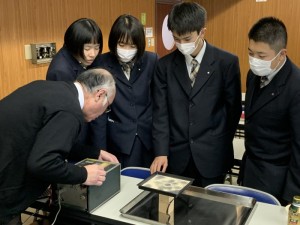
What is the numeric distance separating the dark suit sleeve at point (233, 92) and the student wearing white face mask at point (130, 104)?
1.67 ft

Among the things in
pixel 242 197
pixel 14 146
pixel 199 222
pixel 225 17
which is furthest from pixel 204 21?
pixel 225 17

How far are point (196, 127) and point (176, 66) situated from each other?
0.37 meters

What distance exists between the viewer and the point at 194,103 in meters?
1.91

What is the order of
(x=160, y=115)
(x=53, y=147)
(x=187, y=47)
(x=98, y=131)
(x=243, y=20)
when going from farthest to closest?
(x=243, y=20)
(x=98, y=131)
(x=160, y=115)
(x=187, y=47)
(x=53, y=147)

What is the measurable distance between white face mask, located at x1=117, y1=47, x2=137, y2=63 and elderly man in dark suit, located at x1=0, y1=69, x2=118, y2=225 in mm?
624

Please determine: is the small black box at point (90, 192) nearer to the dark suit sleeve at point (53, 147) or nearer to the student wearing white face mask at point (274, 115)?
the dark suit sleeve at point (53, 147)

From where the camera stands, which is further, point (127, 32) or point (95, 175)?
point (127, 32)

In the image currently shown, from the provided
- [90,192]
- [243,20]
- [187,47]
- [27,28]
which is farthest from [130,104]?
[243,20]

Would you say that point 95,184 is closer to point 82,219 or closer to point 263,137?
point 82,219

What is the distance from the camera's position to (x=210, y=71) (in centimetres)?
189

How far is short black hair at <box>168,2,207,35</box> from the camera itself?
72.3 inches

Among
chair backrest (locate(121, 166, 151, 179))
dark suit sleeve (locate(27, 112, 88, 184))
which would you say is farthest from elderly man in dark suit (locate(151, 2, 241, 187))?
dark suit sleeve (locate(27, 112, 88, 184))

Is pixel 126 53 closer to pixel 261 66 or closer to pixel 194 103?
pixel 194 103

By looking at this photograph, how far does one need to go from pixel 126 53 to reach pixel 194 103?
51cm
